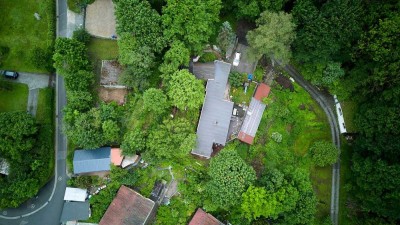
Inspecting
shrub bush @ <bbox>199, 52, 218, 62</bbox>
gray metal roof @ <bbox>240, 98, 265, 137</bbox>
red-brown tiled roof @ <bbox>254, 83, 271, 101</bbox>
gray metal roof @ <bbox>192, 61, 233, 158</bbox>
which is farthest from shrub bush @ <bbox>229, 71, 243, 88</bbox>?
shrub bush @ <bbox>199, 52, 218, 62</bbox>

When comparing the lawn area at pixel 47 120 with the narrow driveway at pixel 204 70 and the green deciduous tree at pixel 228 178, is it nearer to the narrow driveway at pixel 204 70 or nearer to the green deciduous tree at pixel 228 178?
the narrow driveway at pixel 204 70

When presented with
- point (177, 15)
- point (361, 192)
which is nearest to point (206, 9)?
point (177, 15)

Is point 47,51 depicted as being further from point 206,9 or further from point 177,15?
point 206,9

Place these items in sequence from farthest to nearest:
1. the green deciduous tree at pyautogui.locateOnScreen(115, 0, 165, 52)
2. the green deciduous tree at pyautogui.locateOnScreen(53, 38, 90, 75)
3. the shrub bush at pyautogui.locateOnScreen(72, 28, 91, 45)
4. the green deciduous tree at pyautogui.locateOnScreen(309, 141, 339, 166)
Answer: the shrub bush at pyautogui.locateOnScreen(72, 28, 91, 45), the green deciduous tree at pyautogui.locateOnScreen(309, 141, 339, 166), the green deciduous tree at pyautogui.locateOnScreen(53, 38, 90, 75), the green deciduous tree at pyautogui.locateOnScreen(115, 0, 165, 52)

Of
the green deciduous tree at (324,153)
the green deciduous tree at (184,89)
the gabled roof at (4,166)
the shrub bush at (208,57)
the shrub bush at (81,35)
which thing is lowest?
the gabled roof at (4,166)

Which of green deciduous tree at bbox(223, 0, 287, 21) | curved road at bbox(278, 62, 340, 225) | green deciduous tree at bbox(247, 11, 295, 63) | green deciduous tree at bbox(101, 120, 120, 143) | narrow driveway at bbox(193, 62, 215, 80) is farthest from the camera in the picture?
curved road at bbox(278, 62, 340, 225)

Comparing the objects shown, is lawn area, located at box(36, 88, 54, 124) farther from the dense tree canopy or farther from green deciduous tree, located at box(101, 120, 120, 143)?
green deciduous tree, located at box(101, 120, 120, 143)

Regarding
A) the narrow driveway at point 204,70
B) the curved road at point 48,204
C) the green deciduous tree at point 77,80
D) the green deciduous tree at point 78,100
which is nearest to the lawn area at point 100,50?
the green deciduous tree at point 77,80
